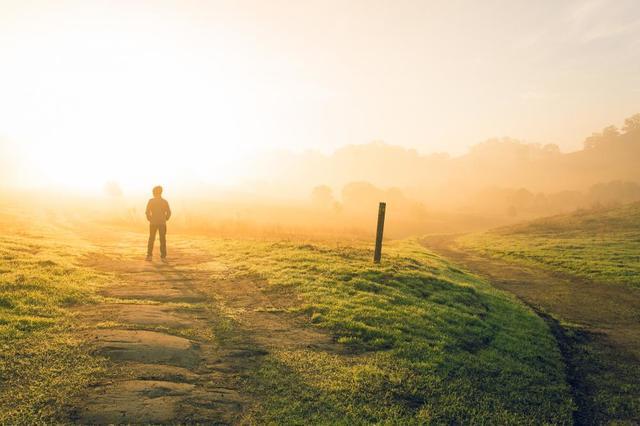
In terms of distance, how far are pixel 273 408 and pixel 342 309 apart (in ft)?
16.0

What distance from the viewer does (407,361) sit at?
7156mm

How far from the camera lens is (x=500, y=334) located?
987cm

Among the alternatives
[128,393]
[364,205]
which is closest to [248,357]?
[128,393]

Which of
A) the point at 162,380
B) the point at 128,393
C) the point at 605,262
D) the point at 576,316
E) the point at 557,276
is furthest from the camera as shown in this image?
the point at 605,262

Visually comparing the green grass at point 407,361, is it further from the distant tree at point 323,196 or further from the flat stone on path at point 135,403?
the distant tree at point 323,196

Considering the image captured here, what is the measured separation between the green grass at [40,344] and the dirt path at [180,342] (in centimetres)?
36

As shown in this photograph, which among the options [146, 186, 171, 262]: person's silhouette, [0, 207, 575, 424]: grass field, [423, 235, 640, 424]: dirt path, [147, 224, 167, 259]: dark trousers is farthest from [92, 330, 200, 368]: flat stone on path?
[147, 224, 167, 259]: dark trousers

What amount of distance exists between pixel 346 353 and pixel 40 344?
5.93m

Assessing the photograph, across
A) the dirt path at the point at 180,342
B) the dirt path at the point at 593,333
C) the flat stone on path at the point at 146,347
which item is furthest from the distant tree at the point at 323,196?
the flat stone on path at the point at 146,347

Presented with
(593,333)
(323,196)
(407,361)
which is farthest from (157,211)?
(323,196)

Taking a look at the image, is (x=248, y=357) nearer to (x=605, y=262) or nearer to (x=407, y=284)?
(x=407, y=284)

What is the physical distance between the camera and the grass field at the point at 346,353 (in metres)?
5.34

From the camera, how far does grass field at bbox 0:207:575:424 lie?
5336 millimetres

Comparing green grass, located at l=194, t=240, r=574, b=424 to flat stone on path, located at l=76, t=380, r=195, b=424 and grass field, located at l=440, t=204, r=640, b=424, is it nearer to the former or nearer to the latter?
grass field, located at l=440, t=204, r=640, b=424
